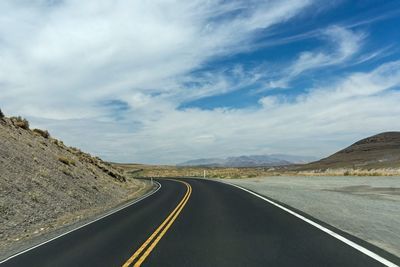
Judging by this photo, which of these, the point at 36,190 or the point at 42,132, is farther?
the point at 42,132

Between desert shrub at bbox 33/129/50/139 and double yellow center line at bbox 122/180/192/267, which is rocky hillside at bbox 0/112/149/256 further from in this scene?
double yellow center line at bbox 122/180/192/267

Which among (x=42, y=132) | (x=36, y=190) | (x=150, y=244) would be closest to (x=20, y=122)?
(x=42, y=132)

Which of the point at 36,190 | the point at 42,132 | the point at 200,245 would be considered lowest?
the point at 200,245

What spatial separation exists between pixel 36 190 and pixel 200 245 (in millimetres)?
14884

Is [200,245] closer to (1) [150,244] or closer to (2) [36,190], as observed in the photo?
(1) [150,244]

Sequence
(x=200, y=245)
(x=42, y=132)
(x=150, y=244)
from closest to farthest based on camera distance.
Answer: (x=200, y=245), (x=150, y=244), (x=42, y=132)

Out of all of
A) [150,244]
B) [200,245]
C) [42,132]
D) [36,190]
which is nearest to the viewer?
[200,245]

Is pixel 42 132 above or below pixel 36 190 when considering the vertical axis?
above

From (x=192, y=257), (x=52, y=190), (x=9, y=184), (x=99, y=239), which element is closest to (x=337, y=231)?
(x=192, y=257)

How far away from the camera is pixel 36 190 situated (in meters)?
22.5

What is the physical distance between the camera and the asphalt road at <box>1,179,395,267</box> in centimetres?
849

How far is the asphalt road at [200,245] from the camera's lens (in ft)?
27.9

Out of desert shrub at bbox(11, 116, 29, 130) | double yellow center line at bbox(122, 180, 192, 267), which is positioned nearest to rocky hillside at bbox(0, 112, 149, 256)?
desert shrub at bbox(11, 116, 29, 130)

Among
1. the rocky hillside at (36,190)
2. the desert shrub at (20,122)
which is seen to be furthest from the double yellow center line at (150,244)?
the desert shrub at (20,122)
